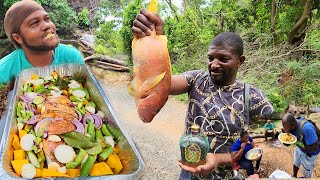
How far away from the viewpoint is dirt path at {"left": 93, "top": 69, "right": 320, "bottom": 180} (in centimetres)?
508

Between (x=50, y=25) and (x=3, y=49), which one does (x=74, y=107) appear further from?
(x=3, y=49)

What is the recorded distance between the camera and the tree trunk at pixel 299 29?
7.87 meters

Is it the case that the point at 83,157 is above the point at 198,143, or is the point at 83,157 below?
below

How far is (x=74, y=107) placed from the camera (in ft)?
8.24

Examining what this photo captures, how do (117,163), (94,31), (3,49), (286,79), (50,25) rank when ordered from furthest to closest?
(94,31)
(3,49)
(286,79)
(50,25)
(117,163)

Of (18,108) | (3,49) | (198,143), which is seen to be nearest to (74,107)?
(18,108)

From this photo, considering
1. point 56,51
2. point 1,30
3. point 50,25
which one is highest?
point 50,25

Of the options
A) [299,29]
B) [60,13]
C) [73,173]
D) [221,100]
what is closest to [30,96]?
[73,173]

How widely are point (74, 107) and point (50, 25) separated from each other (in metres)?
0.66

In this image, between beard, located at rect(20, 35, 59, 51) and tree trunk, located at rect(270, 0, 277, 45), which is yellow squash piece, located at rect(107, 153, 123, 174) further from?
tree trunk, located at rect(270, 0, 277, 45)

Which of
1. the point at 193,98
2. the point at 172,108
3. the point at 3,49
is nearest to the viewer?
the point at 193,98

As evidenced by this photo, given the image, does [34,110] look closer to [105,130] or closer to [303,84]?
[105,130]

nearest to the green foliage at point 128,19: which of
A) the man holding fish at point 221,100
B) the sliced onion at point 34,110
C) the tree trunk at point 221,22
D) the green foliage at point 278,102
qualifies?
the tree trunk at point 221,22

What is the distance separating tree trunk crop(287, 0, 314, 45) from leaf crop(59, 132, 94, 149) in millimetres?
6907
